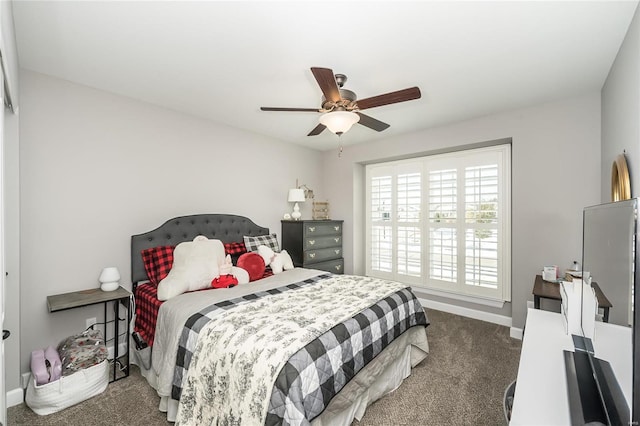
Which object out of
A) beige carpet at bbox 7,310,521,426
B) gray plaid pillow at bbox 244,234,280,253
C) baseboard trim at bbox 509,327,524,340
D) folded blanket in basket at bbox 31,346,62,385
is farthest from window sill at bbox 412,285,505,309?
folded blanket in basket at bbox 31,346,62,385

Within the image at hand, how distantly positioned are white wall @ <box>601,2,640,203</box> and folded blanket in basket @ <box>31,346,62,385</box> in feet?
13.1

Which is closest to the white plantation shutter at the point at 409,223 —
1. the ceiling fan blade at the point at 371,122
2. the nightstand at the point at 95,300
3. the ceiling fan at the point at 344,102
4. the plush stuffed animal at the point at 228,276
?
the ceiling fan blade at the point at 371,122

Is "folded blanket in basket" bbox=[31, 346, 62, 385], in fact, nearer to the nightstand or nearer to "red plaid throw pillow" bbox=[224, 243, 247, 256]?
the nightstand

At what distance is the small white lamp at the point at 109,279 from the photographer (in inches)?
95.9

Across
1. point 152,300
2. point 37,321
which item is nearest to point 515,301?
point 152,300

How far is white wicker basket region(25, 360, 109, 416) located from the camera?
6.35 feet

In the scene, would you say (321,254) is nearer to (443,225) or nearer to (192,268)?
(443,225)

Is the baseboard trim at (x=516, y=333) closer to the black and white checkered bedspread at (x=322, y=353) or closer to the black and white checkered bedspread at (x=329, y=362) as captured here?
the black and white checkered bedspread at (x=322, y=353)

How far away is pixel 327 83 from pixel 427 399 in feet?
7.62

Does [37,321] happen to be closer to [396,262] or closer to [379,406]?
[379,406]

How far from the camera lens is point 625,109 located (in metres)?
1.90

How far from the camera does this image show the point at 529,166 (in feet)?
10.1

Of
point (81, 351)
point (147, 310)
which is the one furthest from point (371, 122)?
point (81, 351)

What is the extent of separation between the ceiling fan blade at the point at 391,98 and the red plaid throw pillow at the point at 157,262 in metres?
2.22
